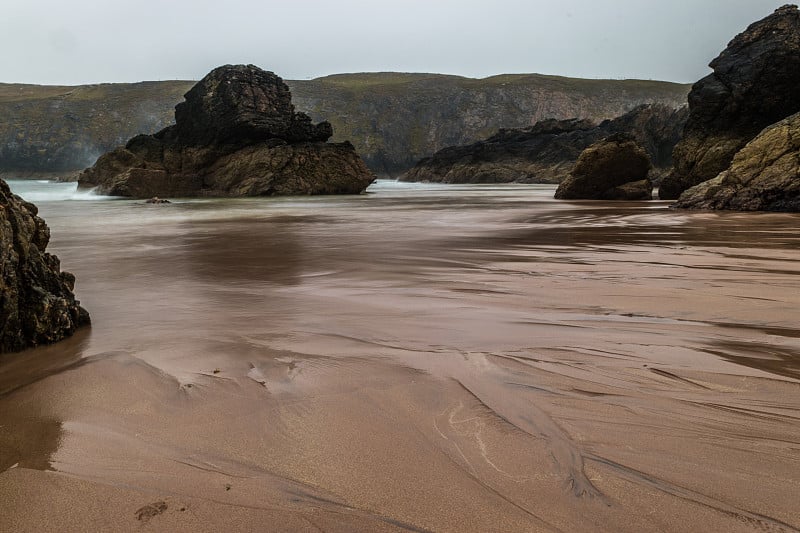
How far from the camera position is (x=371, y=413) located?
1.91 m

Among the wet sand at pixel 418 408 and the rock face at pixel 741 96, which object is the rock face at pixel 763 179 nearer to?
the rock face at pixel 741 96

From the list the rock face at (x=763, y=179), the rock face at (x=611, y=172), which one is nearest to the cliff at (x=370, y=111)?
the rock face at (x=611, y=172)

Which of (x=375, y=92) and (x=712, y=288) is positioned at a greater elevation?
(x=375, y=92)

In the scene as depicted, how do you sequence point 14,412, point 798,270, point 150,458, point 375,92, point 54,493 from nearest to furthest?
point 54,493 < point 150,458 < point 14,412 < point 798,270 < point 375,92

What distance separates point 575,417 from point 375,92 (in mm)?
103774

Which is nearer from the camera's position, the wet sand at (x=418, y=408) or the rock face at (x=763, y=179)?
the wet sand at (x=418, y=408)

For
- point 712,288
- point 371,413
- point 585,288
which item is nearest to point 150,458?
point 371,413

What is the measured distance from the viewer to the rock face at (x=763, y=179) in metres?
10.3

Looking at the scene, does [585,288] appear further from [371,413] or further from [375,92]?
[375,92]

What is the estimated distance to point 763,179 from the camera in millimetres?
10672

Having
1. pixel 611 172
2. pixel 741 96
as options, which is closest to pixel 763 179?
pixel 741 96

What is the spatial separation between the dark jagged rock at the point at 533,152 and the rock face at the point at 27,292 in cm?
4433

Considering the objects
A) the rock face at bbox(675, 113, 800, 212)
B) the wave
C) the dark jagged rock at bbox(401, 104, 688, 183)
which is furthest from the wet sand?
the dark jagged rock at bbox(401, 104, 688, 183)

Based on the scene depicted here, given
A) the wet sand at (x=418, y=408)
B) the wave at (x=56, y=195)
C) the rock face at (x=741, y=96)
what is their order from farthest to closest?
the wave at (x=56, y=195)
the rock face at (x=741, y=96)
the wet sand at (x=418, y=408)
